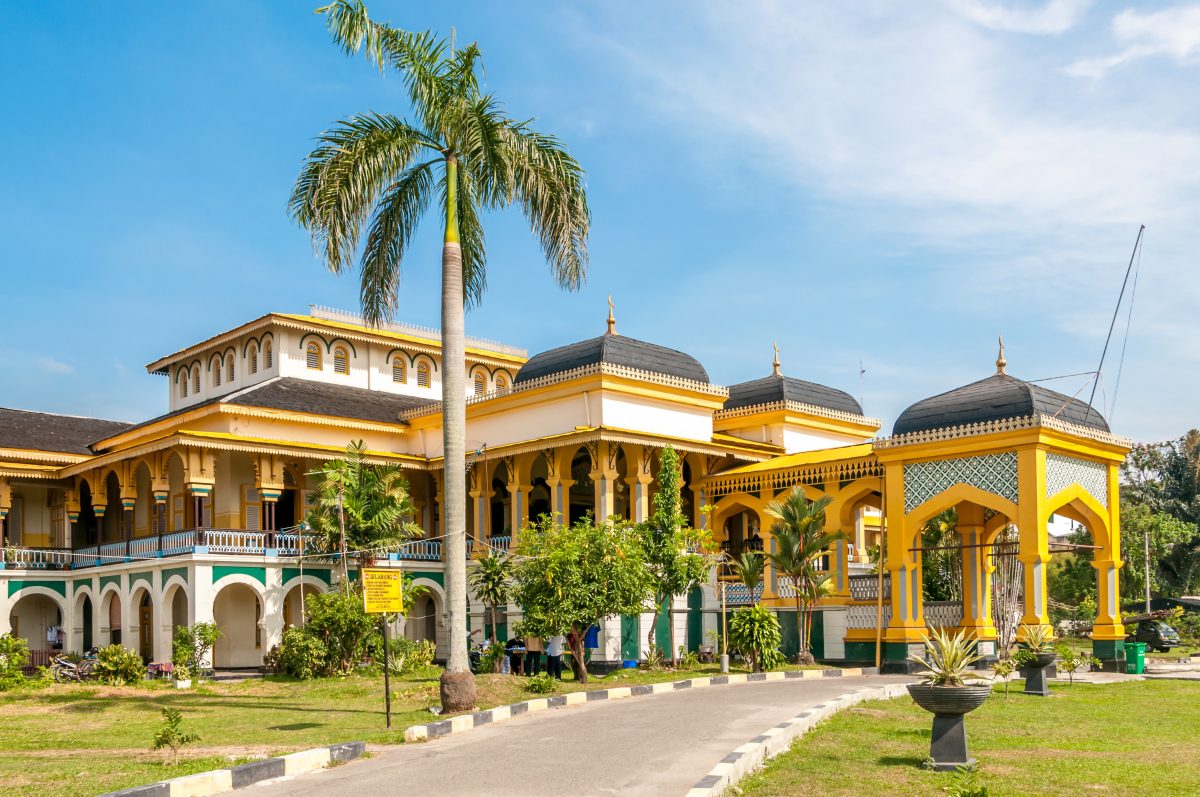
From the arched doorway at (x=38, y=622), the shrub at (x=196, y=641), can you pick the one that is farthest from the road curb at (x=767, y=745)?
the arched doorway at (x=38, y=622)

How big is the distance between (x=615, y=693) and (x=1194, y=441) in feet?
140

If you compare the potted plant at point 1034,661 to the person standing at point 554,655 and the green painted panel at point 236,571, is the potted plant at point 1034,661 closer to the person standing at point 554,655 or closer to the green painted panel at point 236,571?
the person standing at point 554,655

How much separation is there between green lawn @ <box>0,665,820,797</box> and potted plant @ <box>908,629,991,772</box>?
593 cm

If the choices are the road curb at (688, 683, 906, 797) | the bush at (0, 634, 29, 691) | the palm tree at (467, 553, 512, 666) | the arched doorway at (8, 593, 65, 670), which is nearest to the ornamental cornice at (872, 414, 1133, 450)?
the road curb at (688, 683, 906, 797)

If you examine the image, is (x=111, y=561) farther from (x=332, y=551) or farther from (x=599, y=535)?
(x=599, y=535)

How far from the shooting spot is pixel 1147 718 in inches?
647

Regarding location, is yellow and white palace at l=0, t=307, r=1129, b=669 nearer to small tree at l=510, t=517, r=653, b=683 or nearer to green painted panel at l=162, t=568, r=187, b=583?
green painted panel at l=162, t=568, r=187, b=583

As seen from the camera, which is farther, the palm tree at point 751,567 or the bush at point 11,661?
the palm tree at point 751,567

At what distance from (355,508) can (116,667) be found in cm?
590

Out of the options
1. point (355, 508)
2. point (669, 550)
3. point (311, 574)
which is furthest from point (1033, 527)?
point (311, 574)

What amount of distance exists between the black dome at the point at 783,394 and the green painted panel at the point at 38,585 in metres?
18.5

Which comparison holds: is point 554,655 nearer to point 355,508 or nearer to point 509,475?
point 355,508

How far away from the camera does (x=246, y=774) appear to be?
1139cm

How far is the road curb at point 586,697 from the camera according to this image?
49.8 feet
